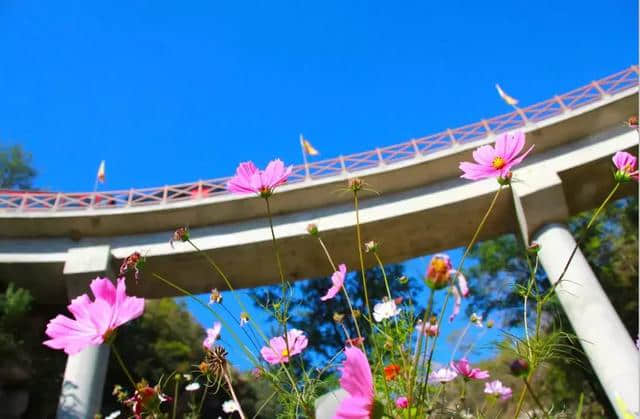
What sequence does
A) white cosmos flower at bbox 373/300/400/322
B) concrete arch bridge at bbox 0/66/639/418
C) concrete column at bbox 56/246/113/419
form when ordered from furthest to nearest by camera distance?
1. concrete arch bridge at bbox 0/66/639/418
2. concrete column at bbox 56/246/113/419
3. white cosmos flower at bbox 373/300/400/322

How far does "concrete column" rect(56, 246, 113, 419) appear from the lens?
723 cm

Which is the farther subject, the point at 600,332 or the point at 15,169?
the point at 15,169

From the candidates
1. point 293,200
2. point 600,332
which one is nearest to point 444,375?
point 600,332

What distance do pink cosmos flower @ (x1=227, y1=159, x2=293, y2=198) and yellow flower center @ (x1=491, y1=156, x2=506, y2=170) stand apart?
49 cm

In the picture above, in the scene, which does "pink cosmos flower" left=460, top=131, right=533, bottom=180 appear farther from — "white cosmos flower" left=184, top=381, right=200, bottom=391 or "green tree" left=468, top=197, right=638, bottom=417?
"green tree" left=468, top=197, right=638, bottom=417

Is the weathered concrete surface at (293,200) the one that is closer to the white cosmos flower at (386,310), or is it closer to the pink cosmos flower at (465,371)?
the white cosmos flower at (386,310)

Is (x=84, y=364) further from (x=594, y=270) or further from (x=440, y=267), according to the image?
(x=594, y=270)

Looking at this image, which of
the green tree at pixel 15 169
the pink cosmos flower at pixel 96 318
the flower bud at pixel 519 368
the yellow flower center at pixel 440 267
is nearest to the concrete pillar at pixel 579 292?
the flower bud at pixel 519 368

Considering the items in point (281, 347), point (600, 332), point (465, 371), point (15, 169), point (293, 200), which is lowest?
point (465, 371)

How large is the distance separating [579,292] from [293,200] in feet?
16.1

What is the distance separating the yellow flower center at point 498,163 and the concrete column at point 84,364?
7.76 meters

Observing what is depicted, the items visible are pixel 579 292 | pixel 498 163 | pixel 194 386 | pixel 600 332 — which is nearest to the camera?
pixel 498 163

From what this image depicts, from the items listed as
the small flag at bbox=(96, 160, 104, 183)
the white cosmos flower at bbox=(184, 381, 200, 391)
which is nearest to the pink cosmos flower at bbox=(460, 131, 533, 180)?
the white cosmos flower at bbox=(184, 381, 200, 391)

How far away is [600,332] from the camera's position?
687 cm
